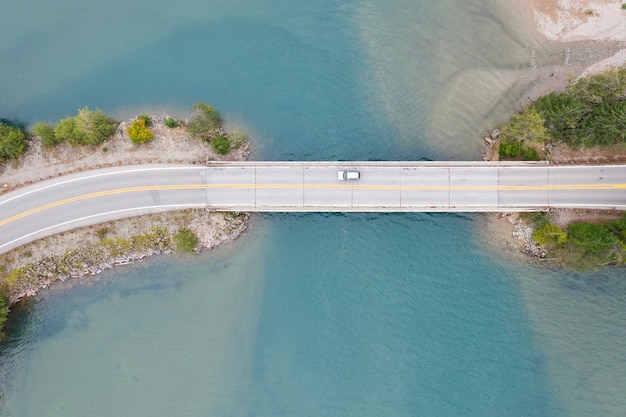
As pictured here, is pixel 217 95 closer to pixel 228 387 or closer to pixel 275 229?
pixel 275 229

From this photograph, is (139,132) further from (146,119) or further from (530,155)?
(530,155)

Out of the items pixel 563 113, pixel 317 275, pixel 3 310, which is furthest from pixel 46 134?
pixel 563 113

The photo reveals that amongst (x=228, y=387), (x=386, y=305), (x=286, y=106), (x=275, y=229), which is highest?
(x=286, y=106)

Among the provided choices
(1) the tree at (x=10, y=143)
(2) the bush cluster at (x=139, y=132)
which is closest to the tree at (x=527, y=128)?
(2) the bush cluster at (x=139, y=132)

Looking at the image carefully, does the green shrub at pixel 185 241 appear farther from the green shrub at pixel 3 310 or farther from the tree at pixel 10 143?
the tree at pixel 10 143

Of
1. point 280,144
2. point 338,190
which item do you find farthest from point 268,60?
point 338,190

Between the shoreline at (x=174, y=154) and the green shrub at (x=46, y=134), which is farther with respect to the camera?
the shoreline at (x=174, y=154)
